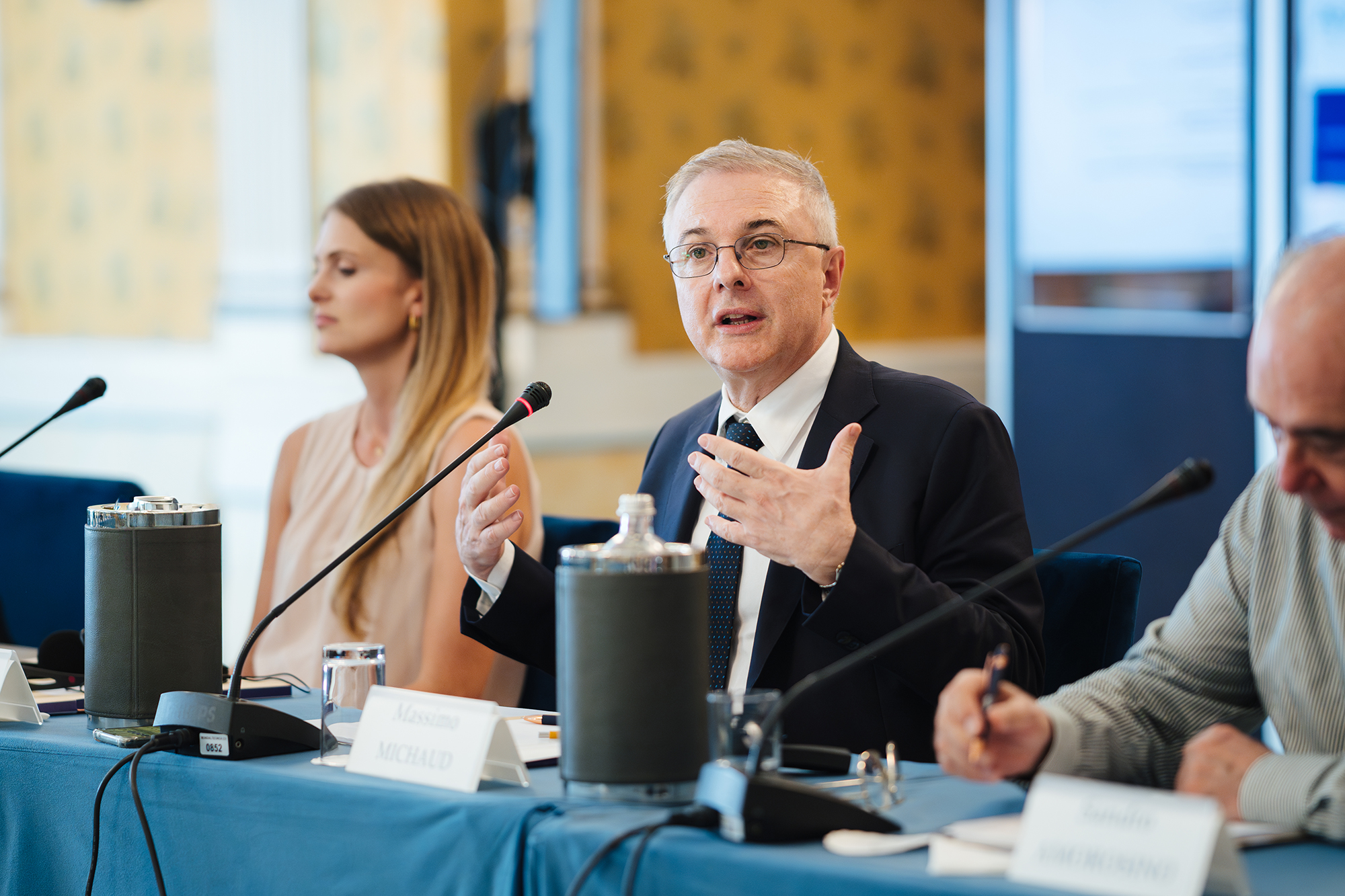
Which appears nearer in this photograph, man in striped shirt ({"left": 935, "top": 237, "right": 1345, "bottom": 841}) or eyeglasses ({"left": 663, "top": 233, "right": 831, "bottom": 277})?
man in striped shirt ({"left": 935, "top": 237, "right": 1345, "bottom": 841})

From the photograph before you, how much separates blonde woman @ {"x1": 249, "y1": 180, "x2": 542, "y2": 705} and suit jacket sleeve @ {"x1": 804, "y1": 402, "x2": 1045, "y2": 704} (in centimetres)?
73

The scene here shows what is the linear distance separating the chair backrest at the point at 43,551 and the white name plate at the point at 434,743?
1.65 meters

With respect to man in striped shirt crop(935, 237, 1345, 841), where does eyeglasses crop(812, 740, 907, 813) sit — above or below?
below

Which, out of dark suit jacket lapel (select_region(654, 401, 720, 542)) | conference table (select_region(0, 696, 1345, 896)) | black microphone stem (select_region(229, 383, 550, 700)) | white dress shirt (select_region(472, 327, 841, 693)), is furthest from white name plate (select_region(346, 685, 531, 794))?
dark suit jacket lapel (select_region(654, 401, 720, 542))

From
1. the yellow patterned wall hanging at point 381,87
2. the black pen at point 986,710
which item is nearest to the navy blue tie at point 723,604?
the black pen at point 986,710

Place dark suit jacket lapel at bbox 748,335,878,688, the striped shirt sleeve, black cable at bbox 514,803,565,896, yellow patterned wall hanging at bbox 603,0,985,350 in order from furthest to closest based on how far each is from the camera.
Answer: yellow patterned wall hanging at bbox 603,0,985,350, dark suit jacket lapel at bbox 748,335,878,688, the striped shirt sleeve, black cable at bbox 514,803,565,896

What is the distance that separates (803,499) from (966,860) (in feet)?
1.83

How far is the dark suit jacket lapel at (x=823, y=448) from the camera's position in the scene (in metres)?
1.81

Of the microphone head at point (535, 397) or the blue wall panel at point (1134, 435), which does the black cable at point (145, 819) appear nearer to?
the microphone head at point (535, 397)

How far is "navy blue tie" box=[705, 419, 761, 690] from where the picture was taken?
1858mm

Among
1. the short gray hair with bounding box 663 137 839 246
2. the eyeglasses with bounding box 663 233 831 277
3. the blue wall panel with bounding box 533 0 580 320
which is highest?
the blue wall panel with bounding box 533 0 580 320

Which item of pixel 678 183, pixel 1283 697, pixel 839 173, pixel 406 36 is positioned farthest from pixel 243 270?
pixel 1283 697

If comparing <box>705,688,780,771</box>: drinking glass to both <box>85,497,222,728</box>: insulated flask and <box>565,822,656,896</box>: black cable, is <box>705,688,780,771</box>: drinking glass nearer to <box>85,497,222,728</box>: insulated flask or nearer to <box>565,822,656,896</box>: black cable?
<box>565,822,656,896</box>: black cable

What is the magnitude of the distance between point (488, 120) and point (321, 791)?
10.1 ft
